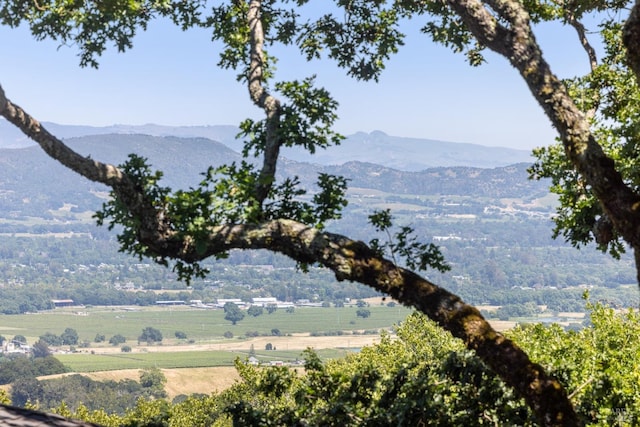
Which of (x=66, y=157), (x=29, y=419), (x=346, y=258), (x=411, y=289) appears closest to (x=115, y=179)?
(x=66, y=157)

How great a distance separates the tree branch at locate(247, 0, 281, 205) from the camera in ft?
31.8

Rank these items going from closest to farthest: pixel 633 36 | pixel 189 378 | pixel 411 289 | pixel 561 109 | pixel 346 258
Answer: pixel 633 36 < pixel 561 109 < pixel 411 289 < pixel 346 258 < pixel 189 378

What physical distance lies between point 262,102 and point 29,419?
5225 mm

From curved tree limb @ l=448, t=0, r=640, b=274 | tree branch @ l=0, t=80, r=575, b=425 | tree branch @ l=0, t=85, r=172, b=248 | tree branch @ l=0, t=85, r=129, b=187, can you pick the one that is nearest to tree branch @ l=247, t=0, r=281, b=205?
→ tree branch @ l=0, t=80, r=575, b=425

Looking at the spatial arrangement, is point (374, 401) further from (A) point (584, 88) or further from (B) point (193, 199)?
(A) point (584, 88)

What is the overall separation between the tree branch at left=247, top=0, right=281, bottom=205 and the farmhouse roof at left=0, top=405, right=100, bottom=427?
3720mm

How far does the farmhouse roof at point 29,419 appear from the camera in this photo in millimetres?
9023

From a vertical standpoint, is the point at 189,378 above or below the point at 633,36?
below

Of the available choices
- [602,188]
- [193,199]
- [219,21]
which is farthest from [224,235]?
[219,21]

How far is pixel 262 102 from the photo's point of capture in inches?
430

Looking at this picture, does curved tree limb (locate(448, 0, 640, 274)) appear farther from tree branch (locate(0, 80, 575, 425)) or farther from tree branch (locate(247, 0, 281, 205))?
tree branch (locate(247, 0, 281, 205))

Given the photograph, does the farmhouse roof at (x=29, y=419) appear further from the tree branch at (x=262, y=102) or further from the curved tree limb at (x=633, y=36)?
the curved tree limb at (x=633, y=36)

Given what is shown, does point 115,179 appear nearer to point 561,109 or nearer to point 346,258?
point 346,258

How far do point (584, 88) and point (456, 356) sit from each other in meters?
6.56
